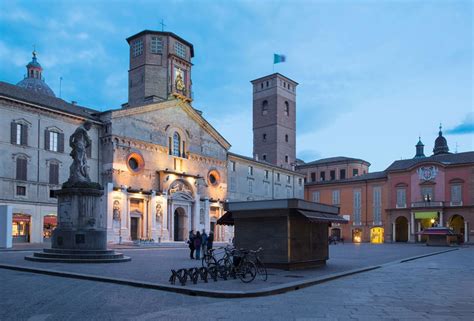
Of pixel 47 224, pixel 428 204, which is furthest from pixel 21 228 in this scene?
pixel 428 204

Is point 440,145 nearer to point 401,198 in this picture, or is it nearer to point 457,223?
point 457,223

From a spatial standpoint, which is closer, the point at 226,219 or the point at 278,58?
the point at 226,219

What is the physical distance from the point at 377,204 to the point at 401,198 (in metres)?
4.06

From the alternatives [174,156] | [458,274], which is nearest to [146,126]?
A: [174,156]

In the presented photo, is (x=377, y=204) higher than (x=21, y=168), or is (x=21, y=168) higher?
(x=21, y=168)

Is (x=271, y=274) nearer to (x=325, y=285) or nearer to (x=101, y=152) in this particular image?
(x=325, y=285)

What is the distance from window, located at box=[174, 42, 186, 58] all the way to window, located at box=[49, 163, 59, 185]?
2215 cm

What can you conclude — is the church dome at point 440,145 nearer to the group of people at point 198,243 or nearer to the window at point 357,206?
the window at point 357,206

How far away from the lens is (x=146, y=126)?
4844 cm

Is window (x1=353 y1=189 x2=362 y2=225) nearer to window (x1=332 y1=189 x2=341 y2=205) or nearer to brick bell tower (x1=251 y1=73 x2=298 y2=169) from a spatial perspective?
window (x1=332 y1=189 x2=341 y2=205)

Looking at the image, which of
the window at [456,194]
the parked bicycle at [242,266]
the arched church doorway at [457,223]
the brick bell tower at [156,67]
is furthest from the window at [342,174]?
the parked bicycle at [242,266]

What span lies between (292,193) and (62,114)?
38266 mm

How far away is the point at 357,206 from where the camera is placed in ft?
234

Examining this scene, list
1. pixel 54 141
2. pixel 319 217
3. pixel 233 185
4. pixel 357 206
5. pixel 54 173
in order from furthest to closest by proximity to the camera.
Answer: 1. pixel 357 206
2. pixel 233 185
3. pixel 54 141
4. pixel 54 173
5. pixel 319 217
